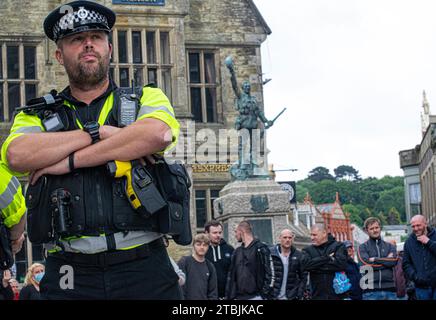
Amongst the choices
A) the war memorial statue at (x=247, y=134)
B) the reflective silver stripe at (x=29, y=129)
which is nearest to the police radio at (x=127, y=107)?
the reflective silver stripe at (x=29, y=129)

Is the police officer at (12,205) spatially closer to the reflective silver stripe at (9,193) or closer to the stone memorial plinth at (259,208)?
the reflective silver stripe at (9,193)

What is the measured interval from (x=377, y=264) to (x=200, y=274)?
226 centimetres

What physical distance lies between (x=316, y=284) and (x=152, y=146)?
26.4 ft

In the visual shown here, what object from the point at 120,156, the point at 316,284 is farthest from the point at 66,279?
the point at 316,284

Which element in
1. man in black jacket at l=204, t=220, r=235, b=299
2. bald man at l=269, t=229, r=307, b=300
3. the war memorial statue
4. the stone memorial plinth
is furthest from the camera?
the war memorial statue

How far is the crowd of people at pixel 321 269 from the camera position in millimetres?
12359

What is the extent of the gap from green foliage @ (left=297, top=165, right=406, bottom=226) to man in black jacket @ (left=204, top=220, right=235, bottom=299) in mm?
110513

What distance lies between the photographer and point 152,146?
15.3 ft

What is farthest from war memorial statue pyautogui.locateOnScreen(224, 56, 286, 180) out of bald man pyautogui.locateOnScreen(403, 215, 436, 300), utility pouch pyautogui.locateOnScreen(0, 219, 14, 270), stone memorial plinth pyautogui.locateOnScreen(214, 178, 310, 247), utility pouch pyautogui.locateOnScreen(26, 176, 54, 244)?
utility pouch pyautogui.locateOnScreen(26, 176, 54, 244)

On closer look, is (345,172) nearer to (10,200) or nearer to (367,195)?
(367,195)

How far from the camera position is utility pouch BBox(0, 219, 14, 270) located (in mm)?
5645

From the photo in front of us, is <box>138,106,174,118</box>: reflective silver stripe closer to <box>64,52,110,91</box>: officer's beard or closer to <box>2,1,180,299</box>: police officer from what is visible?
<box>2,1,180,299</box>: police officer
